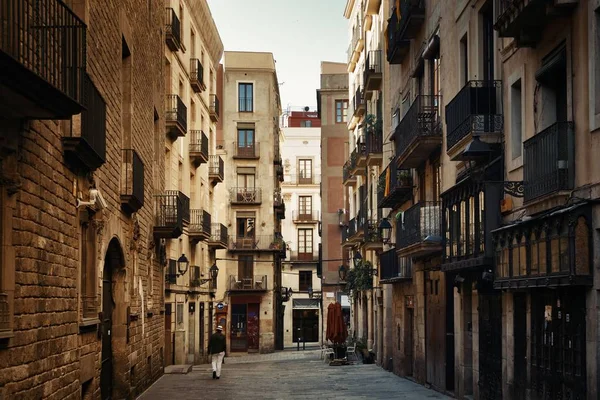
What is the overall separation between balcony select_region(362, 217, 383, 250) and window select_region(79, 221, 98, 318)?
20894mm

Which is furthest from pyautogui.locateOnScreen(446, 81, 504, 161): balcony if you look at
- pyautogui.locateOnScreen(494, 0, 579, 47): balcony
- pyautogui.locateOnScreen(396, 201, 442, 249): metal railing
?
pyautogui.locateOnScreen(396, 201, 442, 249): metal railing

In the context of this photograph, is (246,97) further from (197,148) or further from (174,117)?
(174,117)

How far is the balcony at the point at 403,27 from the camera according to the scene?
1024 inches

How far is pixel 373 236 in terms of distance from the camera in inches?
1460

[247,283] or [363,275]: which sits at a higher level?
[363,275]

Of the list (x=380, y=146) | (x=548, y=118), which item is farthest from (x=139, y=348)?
(x=380, y=146)

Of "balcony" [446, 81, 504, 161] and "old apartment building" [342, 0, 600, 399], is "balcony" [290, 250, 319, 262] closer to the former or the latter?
"old apartment building" [342, 0, 600, 399]

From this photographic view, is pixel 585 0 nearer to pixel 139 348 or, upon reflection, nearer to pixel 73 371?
pixel 73 371

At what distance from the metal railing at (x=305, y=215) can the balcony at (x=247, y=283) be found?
17.4 m

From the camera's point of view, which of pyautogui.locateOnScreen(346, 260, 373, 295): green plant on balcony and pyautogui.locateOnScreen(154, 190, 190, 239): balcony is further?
pyautogui.locateOnScreen(346, 260, 373, 295): green plant on balcony

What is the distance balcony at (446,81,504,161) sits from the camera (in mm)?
17234

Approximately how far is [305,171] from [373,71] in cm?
4327

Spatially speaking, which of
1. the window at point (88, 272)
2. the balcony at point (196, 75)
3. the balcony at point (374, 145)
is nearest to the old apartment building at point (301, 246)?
the balcony at point (196, 75)

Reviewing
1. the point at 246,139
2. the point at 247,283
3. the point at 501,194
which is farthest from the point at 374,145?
the point at 246,139
